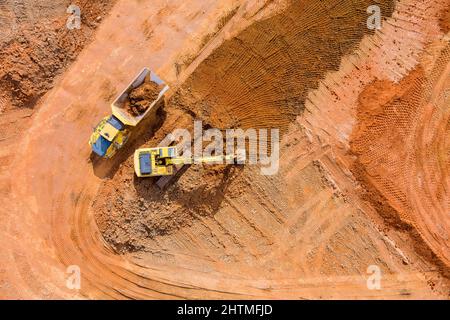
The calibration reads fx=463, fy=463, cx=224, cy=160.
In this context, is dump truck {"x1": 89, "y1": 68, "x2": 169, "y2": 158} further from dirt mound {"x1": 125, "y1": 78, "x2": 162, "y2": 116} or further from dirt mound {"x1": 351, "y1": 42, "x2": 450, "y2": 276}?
dirt mound {"x1": 351, "y1": 42, "x2": 450, "y2": 276}

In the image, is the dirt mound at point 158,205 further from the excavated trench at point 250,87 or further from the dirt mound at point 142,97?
the dirt mound at point 142,97

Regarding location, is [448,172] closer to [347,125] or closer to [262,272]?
[347,125]

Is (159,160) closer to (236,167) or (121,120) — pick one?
(121,120)

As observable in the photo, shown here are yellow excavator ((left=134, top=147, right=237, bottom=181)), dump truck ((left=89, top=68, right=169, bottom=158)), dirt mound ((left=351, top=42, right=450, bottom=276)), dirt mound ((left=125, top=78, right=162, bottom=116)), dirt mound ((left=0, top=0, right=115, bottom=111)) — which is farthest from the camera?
dirt mound ((left=0, top=0, right=115, bottom=111))

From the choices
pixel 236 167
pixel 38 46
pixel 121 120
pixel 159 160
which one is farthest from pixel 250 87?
pixel 38 46

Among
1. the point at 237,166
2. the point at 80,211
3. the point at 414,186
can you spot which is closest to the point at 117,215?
the point at 80,211

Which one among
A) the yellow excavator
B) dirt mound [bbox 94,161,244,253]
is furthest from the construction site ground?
the yellow excavator
